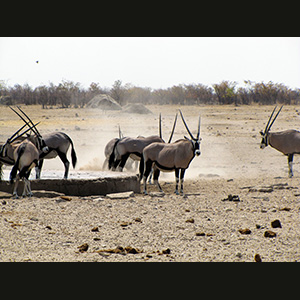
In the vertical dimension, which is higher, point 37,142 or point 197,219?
point 37,142

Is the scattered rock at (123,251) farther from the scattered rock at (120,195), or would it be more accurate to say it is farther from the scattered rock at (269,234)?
the scattered rock at (120,195)

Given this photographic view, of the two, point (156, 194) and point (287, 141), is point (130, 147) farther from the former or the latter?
point (287, 141)

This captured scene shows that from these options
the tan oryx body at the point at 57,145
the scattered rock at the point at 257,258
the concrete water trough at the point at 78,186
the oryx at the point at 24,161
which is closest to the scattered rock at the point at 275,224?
the scattered rock at the point at 257,258

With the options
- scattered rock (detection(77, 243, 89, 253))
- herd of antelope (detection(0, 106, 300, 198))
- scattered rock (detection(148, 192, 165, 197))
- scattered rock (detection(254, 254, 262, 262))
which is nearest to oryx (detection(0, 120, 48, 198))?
herd of antelope (detection(0, 106, 300, 198))

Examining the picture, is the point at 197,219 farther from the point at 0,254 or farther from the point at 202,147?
the point at 202,147

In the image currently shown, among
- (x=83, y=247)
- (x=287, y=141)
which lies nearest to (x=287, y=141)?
(x=287, y=141)

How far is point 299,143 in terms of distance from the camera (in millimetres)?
14227

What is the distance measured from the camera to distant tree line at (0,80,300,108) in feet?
123

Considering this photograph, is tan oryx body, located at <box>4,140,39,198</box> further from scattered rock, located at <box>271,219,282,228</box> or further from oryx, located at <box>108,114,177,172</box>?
scattered rock, located at <box>271,219,282,228</box>

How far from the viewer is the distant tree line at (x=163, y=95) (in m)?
37.5

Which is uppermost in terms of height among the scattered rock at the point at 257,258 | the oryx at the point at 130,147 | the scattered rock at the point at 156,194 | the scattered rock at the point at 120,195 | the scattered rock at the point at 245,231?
the oryx at the point at 130,147

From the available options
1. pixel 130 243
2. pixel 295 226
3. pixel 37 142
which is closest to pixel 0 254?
pixel 130 243

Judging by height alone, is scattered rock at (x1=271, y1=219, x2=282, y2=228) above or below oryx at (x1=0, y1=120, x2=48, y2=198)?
below

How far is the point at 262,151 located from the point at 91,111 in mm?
14856
